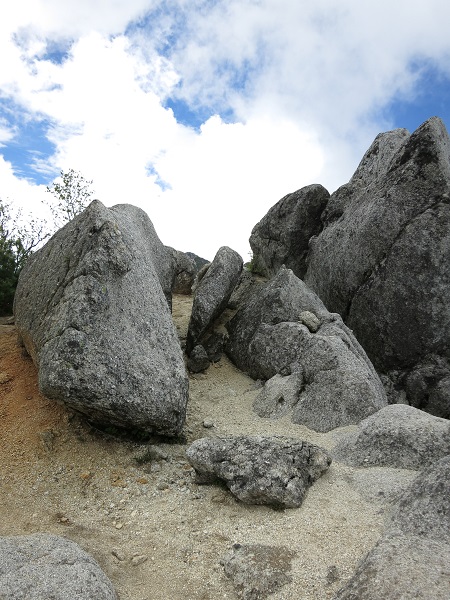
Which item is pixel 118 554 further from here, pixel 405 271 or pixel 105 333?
pixel 405 271

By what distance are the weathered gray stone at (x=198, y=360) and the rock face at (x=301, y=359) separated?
3.72ft

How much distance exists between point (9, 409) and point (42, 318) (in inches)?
97.0

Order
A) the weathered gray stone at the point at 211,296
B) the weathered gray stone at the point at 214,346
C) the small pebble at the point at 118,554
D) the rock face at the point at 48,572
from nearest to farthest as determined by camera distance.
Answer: the rock face at the point at 48,572 < the small pebble at the point at 118,554 < the weathered gray stone at the point at 211,296 < the weathered gray stone at the point at 214,346

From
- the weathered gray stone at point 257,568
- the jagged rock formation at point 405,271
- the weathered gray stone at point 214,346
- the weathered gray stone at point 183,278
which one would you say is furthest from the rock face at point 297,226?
the weathered gray stone at point 257,568

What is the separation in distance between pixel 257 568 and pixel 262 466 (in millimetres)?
2109

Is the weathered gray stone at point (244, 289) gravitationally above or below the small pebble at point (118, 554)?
above

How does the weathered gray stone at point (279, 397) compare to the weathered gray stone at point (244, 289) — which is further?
the weathered gray stone at point (244, 289)

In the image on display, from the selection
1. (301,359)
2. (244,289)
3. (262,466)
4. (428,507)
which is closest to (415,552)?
(428,507)

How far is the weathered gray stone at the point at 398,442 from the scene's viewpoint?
31.0 feet

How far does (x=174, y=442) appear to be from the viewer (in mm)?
11578

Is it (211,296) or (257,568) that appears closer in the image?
(257,568)

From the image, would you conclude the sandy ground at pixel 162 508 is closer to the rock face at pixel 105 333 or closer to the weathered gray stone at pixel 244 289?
the rock face at pixel 105 333

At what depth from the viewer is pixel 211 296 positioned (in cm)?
1781

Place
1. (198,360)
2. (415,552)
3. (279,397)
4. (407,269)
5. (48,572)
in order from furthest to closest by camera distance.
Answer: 1. (407,269)
2. (198,360)
3. (279,397)
4. (48,572)
5. (415,552)
